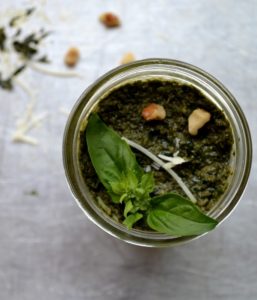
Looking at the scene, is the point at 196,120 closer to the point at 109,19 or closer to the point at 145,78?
the point at 145,78

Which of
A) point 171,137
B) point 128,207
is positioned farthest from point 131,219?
point 171,137

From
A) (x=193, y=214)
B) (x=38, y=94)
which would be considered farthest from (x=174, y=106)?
(x=38, y=94)

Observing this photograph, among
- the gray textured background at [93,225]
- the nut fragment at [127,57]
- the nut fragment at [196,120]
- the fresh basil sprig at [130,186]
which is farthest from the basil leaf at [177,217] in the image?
the nut fragment at [127,57]

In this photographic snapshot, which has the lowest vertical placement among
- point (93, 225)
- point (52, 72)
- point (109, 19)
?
point (93, 225)

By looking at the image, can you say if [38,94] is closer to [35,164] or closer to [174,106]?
[35,164]

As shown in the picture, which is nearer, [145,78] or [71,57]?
[145,78]

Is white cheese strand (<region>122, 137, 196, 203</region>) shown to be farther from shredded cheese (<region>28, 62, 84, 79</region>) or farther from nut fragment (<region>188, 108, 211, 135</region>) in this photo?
shredded cheese (<region>28, 62, 84, 79</region>)
